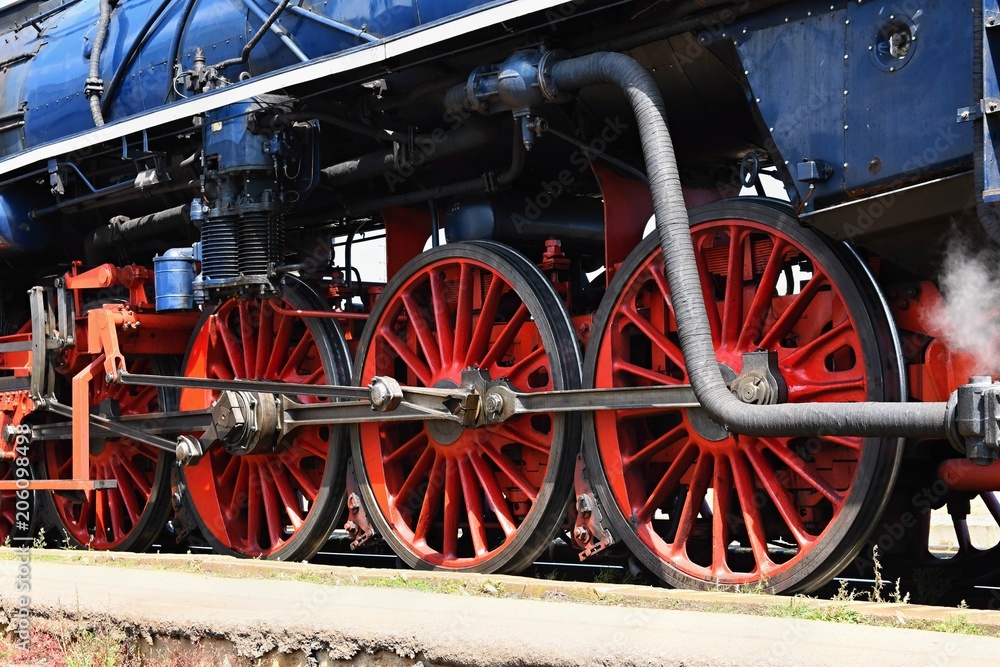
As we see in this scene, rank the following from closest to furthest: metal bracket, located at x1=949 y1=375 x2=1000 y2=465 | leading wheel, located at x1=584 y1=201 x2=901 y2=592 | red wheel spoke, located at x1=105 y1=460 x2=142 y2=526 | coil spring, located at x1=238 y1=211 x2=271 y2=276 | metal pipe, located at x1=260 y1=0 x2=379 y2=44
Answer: metal bracket, located at x1=949 y1=375 x2=1000 y2=465 → leading wheel, located at x1=584 y1=201 x2=901 y2=592 → metal pipe, located at x1=260 y1=0 x2=379 y2=44 → coil spring, located at x1=238 y1=211 x2=271 y2=276 → red wheel spoke, located at x1=105 y1=460 x2=142 y2=526

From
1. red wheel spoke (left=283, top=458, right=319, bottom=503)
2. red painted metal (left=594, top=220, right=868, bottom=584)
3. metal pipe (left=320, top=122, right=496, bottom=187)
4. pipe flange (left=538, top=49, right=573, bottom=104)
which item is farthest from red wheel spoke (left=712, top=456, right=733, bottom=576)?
red wheel spoke (left=283, top=458, right=319, bottom=503)

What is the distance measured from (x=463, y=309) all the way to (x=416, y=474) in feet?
3.00

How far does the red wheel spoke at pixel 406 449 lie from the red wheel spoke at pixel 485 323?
50 centimetres

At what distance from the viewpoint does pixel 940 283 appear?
14.8 ft

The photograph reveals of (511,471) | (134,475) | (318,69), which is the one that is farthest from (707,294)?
(134,475)

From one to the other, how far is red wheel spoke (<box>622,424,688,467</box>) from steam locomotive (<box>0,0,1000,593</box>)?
2 cm

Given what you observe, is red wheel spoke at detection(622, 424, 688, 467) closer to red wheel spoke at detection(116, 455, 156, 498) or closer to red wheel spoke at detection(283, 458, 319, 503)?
red wheel spoke at detection(283, 458, 319, 503)

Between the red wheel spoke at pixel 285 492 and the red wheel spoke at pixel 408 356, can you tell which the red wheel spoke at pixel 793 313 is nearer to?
the red wheel spoke at pixel 408 356

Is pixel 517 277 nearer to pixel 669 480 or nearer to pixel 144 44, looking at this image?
pixel 669 480

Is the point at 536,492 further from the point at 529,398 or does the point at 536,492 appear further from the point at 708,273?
the point at 708,273

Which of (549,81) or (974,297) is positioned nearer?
(974,297)

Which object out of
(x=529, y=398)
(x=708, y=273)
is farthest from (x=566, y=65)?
(x=529, y=398)

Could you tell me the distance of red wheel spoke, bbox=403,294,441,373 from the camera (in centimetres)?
642

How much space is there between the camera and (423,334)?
6.47 meters
